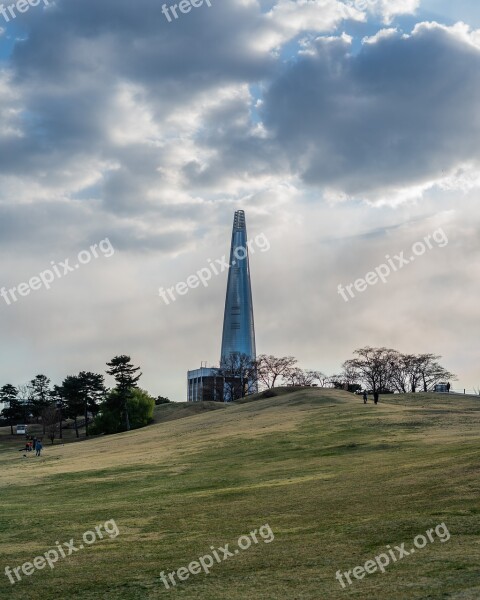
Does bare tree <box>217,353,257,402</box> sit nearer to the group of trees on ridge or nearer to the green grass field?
the group of trees on ridge

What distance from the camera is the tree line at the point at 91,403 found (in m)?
130

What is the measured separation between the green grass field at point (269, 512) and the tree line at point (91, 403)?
212 ft

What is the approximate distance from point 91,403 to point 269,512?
121m

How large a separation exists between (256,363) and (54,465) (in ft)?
370

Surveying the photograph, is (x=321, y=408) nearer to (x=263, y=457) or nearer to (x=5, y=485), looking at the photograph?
(x=263, y=457)

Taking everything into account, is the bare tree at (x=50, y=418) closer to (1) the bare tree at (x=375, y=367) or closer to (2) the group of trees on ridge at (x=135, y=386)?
(2) the group of trees on ridge at (x=135, y=386)

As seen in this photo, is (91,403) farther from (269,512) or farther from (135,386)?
(269,512)

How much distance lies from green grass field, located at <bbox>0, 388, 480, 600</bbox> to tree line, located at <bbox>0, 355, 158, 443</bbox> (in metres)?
64.5

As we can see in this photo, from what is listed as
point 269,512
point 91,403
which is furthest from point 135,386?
point 269,512

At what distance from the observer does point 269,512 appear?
96.8ft

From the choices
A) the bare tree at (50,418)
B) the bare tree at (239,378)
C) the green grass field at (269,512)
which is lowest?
the green grass field at (269,512)

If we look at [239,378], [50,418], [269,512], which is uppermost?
[239,378]

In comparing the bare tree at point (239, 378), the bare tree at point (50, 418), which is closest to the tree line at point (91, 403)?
the bare tree at point (50, 418)

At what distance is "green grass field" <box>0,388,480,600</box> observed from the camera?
19.2 m
